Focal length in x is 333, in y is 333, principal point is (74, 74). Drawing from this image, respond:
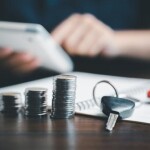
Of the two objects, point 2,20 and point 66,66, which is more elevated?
point 2,20

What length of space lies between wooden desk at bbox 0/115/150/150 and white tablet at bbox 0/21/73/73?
0.28 m

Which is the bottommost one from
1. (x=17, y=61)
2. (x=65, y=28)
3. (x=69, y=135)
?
(x=69, y=135)

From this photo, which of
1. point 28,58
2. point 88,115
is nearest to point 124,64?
point 28,58

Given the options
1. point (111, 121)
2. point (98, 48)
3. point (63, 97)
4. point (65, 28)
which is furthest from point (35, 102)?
point (98, 48)

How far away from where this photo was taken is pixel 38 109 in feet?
2.35

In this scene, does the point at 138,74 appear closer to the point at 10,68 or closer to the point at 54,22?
the point at 54,22

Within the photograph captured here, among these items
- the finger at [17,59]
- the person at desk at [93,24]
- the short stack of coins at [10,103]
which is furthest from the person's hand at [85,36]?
the short stack of coins at [10,103]

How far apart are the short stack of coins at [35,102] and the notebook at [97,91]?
0.09 meters

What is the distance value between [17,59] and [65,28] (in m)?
0.32

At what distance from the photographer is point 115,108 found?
701mm

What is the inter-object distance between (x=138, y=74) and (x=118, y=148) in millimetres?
939

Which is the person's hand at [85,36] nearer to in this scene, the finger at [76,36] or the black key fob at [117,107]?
the finger at [76,36]

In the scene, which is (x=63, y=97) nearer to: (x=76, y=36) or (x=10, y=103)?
(x=10, y=103)

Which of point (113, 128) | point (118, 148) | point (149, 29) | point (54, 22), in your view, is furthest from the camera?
point (149, 29)
